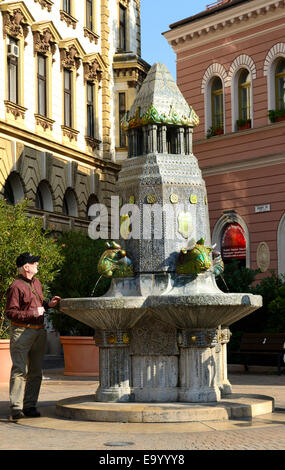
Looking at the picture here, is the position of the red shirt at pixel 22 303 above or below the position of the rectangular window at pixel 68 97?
below

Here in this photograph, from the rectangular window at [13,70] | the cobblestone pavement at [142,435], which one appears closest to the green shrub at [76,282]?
the rectangular window at [13,70]

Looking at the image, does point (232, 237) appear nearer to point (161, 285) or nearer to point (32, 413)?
point (161, 285)

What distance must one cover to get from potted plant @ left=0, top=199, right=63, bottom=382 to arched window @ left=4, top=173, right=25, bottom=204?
31.3 feet

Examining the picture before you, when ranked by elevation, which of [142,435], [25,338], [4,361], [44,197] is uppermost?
[44,197]

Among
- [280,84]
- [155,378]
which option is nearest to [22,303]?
[155,378]

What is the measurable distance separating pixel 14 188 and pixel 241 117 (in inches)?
298

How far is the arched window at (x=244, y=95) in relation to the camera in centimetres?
2742

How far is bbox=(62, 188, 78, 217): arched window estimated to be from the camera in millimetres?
30000

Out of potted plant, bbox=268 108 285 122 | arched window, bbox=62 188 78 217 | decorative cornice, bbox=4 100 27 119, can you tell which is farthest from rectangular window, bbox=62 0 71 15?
potted plant, bbox=268 108 285 122

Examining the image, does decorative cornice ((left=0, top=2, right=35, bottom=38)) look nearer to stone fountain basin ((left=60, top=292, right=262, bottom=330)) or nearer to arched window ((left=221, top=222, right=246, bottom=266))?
arched window ((left=221, top=222, right=246, bottom=266))

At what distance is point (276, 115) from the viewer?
26266 mm

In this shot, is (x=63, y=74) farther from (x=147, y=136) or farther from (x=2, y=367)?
(x=147, y=136)

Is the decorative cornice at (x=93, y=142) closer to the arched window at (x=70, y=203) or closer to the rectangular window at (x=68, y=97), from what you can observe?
the rectangular window at (x=68, y=97)

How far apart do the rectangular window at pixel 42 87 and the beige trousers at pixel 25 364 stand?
1935 centimetres
